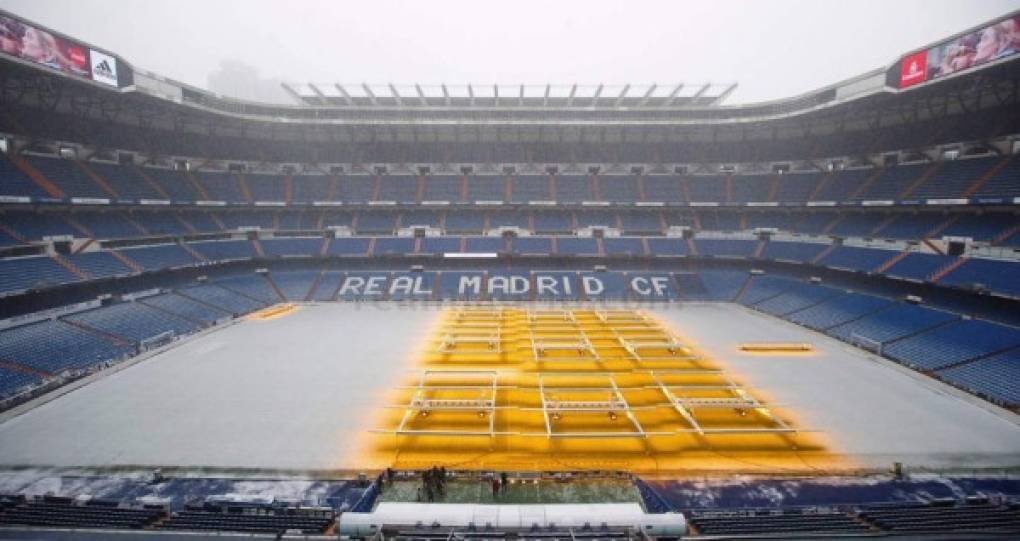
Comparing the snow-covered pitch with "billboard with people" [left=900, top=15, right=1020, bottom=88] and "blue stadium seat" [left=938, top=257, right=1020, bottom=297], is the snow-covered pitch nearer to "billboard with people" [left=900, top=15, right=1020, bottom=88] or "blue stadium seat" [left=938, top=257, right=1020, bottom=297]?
"blue stadium seat" [left=938, top=257, right=1020, bottom=297]

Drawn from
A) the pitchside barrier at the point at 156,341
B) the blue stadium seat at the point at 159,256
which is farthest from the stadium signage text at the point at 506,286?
the pitchside barrier at the point at 156,341

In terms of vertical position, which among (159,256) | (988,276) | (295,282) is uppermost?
(159,256)

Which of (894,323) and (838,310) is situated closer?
(894,323)

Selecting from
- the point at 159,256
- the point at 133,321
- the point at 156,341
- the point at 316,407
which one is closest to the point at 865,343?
the point at 316,407

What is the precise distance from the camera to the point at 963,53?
92.5 feet

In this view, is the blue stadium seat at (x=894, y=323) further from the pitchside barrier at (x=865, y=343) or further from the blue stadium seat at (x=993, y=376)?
the blue stadium seat at (x=993, y=376)

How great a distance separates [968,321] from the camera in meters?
27.5

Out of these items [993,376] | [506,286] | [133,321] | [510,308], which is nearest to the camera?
[993,376]

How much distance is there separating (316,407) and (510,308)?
22.1 m

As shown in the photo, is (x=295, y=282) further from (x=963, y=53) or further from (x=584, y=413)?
(x=963, y=53)

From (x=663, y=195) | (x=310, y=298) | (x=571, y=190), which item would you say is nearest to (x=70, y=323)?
(x=310, y=298)

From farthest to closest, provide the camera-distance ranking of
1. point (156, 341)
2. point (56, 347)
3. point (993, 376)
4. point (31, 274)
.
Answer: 1. point (156, 341)
2. point (31, 274)
3. point (56, 347)
4. point (993, 376)

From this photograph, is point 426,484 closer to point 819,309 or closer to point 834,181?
point 819,309

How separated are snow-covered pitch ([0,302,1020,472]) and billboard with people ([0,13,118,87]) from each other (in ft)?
66.4
